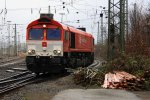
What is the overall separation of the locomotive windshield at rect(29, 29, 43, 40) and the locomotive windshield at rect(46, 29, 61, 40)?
431 millimetres

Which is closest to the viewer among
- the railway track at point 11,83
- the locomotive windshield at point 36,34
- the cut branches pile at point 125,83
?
the cut branches pile at point 125,83

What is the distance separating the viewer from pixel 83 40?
111 feet

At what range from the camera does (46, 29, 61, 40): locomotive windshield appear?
25.8m

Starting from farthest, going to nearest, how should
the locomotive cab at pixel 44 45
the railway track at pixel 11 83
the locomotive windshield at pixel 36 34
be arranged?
1. the locomotive windshield at pixel 36 34
2. the locomotive cab at pixel 44 45
3. the railway track at pixel 11 83

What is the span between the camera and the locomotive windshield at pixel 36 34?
25.9 meters

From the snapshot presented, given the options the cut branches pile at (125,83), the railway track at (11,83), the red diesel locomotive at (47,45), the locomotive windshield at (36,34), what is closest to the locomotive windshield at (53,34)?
the red diesel locomotive at (47,45)

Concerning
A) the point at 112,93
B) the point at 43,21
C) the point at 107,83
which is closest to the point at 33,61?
the point at 43,21

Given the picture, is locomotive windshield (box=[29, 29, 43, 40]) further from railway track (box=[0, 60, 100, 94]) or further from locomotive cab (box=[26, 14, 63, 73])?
railway track (box=[0, 60, 100, 94])

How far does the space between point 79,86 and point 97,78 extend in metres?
0.97

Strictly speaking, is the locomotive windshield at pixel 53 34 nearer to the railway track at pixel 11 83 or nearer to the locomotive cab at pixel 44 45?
the locomotive cab at pixel 44 45

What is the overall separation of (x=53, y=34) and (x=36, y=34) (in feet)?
3.43

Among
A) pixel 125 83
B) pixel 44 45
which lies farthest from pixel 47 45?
pixel 125 83

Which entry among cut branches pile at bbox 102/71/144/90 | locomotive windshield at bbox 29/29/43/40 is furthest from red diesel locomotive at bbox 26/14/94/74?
cut branches pile at bbox 102/71/144/90

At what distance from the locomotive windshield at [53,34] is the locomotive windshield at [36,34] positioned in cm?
43
